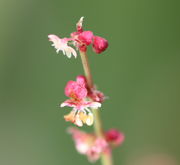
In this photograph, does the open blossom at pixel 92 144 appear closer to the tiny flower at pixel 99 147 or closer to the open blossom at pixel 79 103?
the tiny flower at pixel 99 147

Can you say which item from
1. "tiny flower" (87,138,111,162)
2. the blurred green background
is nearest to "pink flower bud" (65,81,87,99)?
"tiny flower" (87,138,111,162)

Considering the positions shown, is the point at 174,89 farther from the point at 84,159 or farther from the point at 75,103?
the point at 75,103

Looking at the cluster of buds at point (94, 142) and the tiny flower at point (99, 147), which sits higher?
the cluster of buds at point (94, 142)

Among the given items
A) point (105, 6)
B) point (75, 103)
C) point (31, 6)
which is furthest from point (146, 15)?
point (75, 103)

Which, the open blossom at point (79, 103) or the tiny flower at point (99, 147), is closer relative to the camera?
the open blossom at point (79, 103)

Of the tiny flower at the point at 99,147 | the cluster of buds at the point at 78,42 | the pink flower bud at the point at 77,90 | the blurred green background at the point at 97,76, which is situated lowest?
the tiny flower at the point at 99,147

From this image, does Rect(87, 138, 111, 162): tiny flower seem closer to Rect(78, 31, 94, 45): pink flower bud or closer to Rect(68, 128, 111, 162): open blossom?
Rect(68, 128, 111, 162): open blossom

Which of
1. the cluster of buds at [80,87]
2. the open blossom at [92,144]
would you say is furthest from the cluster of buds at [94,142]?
the cluster of buds at [80,87]

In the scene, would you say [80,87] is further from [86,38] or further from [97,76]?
[97,76]
